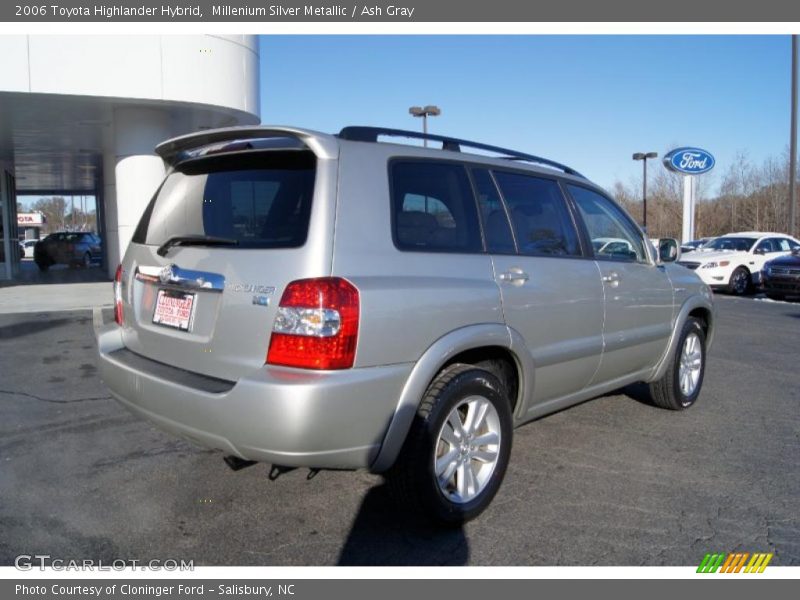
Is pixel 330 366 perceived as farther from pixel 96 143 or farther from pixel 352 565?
pixel 96 143

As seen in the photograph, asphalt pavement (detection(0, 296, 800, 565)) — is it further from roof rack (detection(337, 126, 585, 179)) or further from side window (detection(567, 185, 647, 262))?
roof rack (detection(337, 126, 585, 179))

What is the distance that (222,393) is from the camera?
2924mm

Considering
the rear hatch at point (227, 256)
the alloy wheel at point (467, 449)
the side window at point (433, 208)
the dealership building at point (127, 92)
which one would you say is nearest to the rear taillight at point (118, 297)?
the rear hatch at point (227, 256)

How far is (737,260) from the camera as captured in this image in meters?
16.1

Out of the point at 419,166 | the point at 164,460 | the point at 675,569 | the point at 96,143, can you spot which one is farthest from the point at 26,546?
the point at 96,143

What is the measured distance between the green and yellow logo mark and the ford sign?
21.2m

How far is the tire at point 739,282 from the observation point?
1606 centimetres

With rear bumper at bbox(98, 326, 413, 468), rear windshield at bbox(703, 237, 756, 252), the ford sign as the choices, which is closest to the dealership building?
rear bumper at bbox(98, 326, 413, 468)

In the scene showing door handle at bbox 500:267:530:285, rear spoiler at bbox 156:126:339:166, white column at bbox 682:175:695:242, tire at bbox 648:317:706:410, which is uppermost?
white column at bbox 682:175:695:242

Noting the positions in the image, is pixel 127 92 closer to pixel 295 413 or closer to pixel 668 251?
pixel 668 251

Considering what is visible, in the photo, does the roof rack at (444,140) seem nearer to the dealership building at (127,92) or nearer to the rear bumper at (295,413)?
the rear bumper at (295,413)

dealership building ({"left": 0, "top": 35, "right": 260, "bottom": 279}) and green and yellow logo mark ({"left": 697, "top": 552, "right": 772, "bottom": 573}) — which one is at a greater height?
dealership building ({"left": 0, "top": 35, "right": 260, "bottom": 279})

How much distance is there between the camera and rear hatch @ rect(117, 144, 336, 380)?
9.46 feet

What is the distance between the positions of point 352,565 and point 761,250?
54.9 feet
